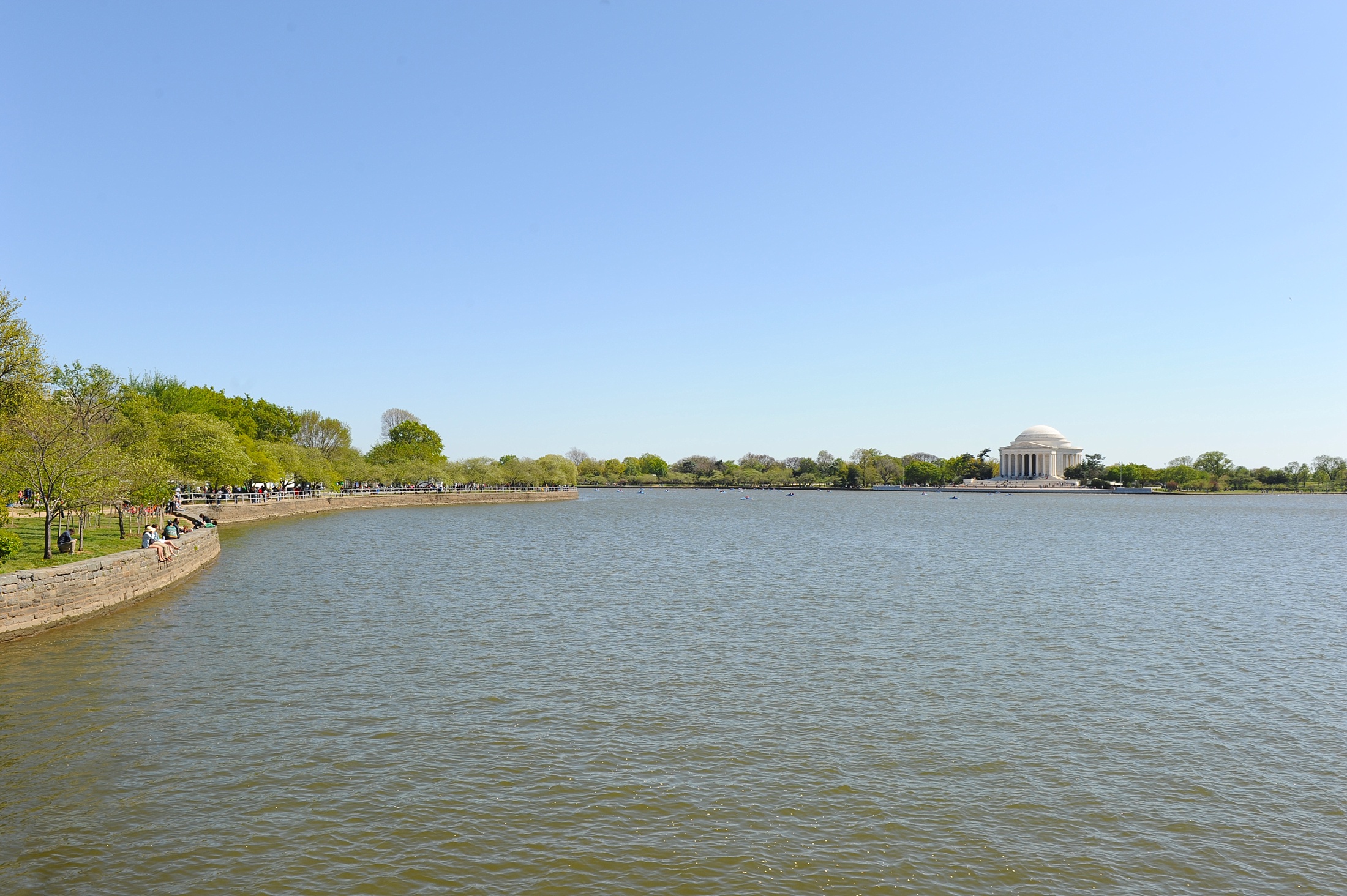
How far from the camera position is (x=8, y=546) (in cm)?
2872

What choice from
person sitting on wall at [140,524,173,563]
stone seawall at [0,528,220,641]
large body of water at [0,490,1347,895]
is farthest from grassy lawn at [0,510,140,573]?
large body of water at [0,490,1347,895]

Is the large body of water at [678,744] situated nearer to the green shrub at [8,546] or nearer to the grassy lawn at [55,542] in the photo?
the grassy lawn at [55,542]

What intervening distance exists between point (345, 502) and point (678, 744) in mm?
97829

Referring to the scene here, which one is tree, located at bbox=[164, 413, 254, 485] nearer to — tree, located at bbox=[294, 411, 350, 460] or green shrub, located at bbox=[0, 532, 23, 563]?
green shrub, located at bbox=[0, 532, 23, 563]

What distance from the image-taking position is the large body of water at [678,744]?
35.2 feet

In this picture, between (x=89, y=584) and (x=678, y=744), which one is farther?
(x=89, y=584)

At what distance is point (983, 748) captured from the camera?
15094mm

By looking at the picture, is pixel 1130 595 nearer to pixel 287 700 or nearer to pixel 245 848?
pixel 287 700

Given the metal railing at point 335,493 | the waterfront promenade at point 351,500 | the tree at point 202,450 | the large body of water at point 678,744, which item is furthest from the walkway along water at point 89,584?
the metal railing at point 335,493

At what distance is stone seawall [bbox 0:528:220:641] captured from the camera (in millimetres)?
23938

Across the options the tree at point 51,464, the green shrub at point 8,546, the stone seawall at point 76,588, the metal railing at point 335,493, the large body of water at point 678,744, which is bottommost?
the large body of water at point 678,744

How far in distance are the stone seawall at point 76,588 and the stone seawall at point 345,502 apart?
116 ft

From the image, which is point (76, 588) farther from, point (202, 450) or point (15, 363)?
point (202, 450)

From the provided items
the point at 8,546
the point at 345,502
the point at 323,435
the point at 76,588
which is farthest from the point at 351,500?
the point at 76,588
